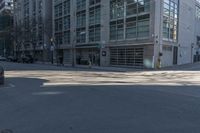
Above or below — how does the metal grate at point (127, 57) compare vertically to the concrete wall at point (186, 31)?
below

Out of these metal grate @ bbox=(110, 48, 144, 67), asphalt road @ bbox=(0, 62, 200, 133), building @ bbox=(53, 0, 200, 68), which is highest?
building @ bbox=(53, 0, 200, 68)

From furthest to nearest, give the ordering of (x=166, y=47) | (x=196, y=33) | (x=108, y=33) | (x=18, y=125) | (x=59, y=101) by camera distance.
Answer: (x=196, y=33), (x=108, y=33), (x=166, y=47), (x=59, y=101), (x=18, y=125)

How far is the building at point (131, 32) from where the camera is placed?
38562 mm

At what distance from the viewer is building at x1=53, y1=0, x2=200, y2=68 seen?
38562 mm

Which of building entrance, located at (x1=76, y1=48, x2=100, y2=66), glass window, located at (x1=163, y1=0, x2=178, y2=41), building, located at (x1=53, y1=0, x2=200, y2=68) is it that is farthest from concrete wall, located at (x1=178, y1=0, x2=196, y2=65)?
building entrance, located at (x1=76, y1=48, x2=100, y2=66)

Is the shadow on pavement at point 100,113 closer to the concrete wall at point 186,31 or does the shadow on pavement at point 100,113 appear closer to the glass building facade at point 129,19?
the glass building facade at point 129,19

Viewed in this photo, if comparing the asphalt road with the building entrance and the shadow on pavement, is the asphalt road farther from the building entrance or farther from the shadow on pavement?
the building entrance

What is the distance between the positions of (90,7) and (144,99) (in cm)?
4164

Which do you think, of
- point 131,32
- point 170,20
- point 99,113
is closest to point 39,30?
point 131,32

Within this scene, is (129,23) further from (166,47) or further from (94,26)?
(94,26)

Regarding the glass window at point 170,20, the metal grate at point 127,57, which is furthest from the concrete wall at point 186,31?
the metal grate at point 127,57

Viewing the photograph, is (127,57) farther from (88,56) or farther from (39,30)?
(39,30)

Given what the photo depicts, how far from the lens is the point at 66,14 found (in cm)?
5922

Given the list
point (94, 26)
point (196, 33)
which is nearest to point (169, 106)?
point (94, 26)
